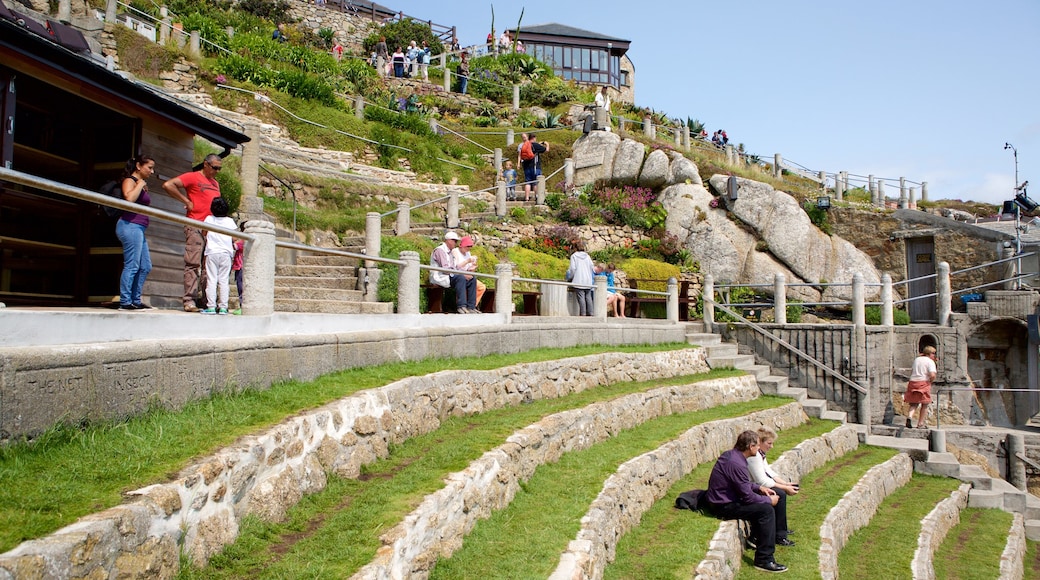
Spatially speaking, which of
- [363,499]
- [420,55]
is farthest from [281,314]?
[420,55]

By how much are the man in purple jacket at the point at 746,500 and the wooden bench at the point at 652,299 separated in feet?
28.7

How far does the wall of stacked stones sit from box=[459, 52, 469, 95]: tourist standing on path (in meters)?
29.4

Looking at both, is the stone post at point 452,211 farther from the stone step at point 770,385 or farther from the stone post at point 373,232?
the stone step at point 770,385

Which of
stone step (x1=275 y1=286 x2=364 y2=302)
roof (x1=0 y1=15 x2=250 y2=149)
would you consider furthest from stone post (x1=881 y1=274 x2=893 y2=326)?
roof (x1=0 y1=15 x2=250 y2=149)

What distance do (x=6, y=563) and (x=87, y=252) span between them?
5606 millimetres

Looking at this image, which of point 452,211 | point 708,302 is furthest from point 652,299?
point 452,211

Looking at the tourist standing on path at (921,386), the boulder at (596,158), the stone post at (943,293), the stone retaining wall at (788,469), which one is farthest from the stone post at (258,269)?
the boulder at (596,158)

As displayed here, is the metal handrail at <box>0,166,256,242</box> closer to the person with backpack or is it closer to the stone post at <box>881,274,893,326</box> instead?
the stone post at <box>881,274,893,326</box>

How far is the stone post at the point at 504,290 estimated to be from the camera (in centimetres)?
1163

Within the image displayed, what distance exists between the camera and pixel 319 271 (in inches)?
462

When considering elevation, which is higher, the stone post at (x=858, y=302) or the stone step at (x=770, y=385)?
the stone post at (x=858, y=302)

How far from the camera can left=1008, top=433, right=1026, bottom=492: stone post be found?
1520 centimetres

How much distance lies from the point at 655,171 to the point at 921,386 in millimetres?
12771

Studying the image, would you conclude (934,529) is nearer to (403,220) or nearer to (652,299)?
(652,299)
